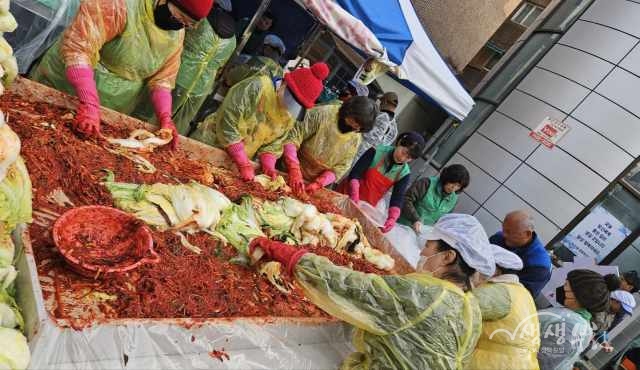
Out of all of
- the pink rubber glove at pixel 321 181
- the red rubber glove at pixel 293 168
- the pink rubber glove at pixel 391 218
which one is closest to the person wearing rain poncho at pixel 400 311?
the red rubber glove at pixel 293 168

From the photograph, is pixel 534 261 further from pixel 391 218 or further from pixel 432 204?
pixel 432 204

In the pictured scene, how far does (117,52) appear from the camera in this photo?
325 centimetres

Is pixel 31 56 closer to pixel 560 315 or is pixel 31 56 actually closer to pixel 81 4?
pixel 81 4

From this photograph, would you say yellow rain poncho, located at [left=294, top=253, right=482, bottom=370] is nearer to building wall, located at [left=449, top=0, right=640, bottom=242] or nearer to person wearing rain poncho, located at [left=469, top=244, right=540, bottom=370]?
person wearing rain poncho, located at [left=469, top=244, right=540, bottom=370]

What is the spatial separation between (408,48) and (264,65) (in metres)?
1.96

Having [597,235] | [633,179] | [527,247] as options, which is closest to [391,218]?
[527,247]

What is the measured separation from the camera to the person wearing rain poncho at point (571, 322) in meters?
3.66

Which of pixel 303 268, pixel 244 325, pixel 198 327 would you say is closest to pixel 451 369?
pixel 303 268

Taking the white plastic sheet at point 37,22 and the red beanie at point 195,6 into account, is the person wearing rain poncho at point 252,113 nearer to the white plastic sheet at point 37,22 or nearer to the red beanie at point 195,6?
the red beanie at point 195,6

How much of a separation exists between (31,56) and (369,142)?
16.7 feet

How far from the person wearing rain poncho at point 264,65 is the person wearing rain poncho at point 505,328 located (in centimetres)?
392

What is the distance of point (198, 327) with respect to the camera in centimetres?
220

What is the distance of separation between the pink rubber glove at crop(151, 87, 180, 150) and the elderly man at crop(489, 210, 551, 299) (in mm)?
3170

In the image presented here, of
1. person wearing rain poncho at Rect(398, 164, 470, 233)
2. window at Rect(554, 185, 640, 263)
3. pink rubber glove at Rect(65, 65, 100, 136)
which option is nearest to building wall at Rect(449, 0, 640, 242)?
window at Rect(554, 185, 640, 263)
